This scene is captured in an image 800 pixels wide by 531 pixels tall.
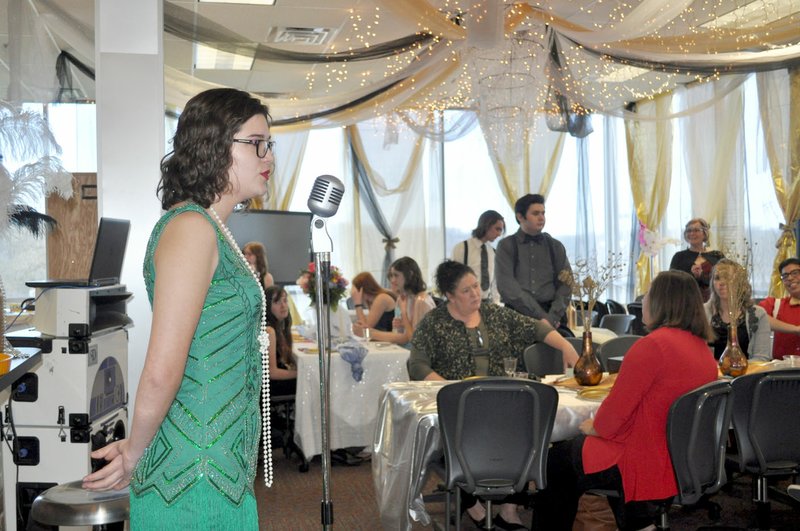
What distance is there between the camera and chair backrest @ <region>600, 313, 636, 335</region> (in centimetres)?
696

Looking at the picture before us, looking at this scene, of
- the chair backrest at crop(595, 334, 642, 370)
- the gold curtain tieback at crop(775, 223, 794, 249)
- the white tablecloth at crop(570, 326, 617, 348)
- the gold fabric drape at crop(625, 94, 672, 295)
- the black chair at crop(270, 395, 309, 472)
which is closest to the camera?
the chair backrest at crop(595, 334, 642, 370)

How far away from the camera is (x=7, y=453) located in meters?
3.01

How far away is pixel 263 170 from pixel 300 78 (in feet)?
14.2

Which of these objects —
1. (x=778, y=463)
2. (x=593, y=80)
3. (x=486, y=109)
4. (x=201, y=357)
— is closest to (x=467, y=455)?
(x=778, y=463)

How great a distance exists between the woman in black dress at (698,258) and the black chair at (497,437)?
3892 millimetres

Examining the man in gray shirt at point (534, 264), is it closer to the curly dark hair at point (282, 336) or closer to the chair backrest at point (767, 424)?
the curly dark hair at point (282, 336)

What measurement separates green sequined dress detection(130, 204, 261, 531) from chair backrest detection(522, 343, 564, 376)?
325 cm

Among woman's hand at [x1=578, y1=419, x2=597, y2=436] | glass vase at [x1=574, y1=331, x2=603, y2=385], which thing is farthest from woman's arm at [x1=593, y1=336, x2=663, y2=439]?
glass vase at [x1=574, y1=331, x2=603, y2=385]

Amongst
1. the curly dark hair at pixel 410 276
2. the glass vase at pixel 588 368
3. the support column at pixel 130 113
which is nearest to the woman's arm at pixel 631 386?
the glass vase at pixel 588 368

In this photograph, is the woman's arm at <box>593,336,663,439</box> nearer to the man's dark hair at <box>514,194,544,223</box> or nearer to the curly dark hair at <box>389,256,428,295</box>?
the man's dark hair at <box>514,194,544,223</box>

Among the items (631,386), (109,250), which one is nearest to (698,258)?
(631,386)

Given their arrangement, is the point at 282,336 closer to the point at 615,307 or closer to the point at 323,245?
the point at 323,245

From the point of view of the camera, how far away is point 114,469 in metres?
1.61

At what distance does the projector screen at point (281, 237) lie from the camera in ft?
31.6
